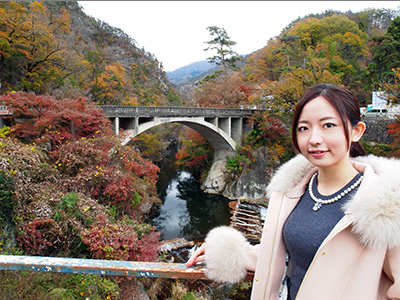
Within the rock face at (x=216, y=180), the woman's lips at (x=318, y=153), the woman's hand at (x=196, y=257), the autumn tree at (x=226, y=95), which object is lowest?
the rock face at (x=216, y=180)

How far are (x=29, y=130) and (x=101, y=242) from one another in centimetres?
515

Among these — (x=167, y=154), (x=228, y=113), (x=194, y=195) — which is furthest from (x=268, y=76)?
(x=194, y=195)

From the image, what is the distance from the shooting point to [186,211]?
47.9 feet

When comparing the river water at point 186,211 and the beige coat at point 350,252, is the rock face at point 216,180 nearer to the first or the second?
the river water at point 186,211

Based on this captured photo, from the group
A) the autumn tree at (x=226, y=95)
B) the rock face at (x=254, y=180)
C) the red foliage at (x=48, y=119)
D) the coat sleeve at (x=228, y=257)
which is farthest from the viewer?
the autumn tree at (x=226, y=95)

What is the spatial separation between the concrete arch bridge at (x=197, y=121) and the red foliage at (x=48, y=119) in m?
2.68

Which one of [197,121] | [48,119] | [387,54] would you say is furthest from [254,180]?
[387,54]

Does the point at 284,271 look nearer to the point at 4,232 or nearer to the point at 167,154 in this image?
the point at 4,232

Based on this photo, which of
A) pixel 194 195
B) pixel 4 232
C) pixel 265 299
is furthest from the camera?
pixel 194 195

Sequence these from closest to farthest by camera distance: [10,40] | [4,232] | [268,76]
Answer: [4,232]
[10,40]
[268,76]

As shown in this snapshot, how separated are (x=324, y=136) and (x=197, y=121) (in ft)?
47.8

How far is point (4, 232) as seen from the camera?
4.20 metres

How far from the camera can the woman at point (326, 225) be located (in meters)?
0.87

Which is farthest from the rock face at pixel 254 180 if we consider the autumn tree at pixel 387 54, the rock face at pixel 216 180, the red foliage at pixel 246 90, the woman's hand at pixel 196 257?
the woman's hand at pixel 196 257
